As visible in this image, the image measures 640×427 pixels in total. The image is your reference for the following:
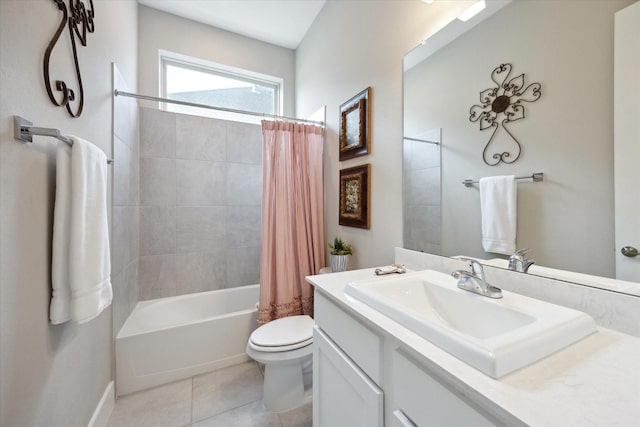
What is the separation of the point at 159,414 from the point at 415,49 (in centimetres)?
242

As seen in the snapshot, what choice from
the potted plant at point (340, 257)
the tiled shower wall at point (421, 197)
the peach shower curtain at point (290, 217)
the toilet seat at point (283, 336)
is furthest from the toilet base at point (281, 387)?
the tiled shower wall at point (421, 197)

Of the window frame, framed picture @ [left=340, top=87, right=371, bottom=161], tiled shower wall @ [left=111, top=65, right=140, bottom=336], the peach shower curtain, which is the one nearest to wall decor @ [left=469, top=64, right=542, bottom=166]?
framed picture @ [left=340, top=87, right=371, bottom=161]

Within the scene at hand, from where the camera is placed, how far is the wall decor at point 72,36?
88cm

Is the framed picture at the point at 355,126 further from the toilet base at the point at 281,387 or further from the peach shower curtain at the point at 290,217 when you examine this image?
the toilet base at the point at 281,387

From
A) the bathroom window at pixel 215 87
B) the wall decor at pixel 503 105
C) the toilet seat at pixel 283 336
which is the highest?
the bathroom window at pixel 215 87

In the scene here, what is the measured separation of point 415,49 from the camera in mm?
1275

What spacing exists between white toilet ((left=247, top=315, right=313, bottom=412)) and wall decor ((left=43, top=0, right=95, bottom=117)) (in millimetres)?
1406

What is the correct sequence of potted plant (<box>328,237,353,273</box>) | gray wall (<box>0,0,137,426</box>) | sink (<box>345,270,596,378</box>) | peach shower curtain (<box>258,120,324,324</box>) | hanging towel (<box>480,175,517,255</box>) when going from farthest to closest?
peach shower curtain (<box>258,120,324,324</box>) < potted plant (<box>328,237,353,273</box>) < hanging towel (<box>480,175,517,255</box>) < gray wall (<box>0,0,137,426</box>) < sink (<box>345,270,596,378</box>)

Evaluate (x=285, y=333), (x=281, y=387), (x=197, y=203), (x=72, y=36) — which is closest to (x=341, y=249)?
(x=285, y=333)

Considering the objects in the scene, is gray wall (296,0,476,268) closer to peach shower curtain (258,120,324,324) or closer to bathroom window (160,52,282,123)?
peach shower curtain (258,120,324,324)

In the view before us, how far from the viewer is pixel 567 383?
1.51 ft

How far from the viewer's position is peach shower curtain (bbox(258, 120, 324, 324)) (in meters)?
1.91

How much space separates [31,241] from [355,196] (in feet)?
4.93

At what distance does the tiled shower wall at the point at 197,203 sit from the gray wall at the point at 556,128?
1.98 meters
